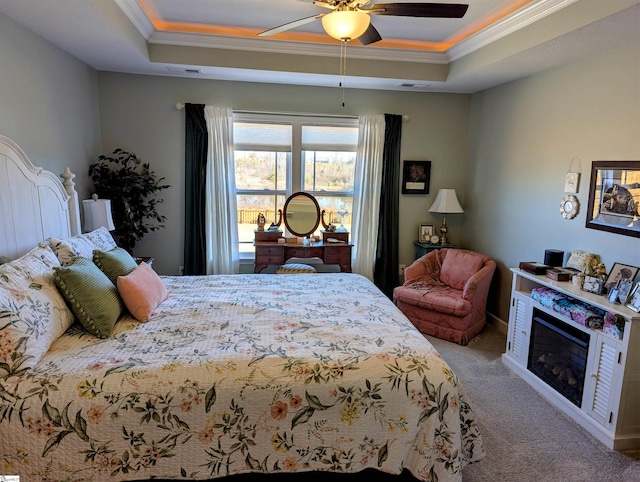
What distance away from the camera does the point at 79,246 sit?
2.35 metres

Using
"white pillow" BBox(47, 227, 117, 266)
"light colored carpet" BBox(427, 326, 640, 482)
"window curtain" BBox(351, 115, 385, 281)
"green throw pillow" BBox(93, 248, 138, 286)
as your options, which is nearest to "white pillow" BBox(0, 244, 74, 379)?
"white pillow" BBox(47, 227, 117, 266)

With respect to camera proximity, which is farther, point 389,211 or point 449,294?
point 389,211

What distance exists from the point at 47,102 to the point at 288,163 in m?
2.32

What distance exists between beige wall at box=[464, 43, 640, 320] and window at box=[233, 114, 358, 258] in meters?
1.51

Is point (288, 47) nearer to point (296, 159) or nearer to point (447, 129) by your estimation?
point (296, 159)

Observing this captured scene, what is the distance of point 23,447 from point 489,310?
407 centimetres

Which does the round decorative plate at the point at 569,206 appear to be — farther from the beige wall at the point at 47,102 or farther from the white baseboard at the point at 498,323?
the beige wall at the point at 47,102

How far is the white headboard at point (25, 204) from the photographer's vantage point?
2.25m

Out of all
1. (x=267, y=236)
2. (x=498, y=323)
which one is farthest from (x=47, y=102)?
(x=498, y=323)

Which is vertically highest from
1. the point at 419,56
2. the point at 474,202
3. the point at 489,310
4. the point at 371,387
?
the point at 419,56

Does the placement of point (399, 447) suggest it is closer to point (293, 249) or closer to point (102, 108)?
point (293, 249)

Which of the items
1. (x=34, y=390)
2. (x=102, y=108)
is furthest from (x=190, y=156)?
(x=34, y=390)

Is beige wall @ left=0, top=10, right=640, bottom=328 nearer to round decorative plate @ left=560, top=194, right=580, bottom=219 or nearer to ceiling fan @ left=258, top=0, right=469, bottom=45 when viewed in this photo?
round decorative plate @ left=560, top=194, right=580, bottom=219

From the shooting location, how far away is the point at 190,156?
13.6ft
